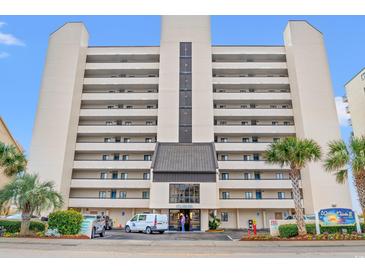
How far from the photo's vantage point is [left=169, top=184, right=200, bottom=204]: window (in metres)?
33.9

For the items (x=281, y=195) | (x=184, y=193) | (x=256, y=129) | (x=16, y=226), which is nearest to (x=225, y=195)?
(x=281, y=195)

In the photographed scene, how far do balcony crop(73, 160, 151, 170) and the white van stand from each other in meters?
10.7

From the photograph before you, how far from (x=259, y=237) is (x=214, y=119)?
25.8 m

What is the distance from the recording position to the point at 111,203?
37.7 m

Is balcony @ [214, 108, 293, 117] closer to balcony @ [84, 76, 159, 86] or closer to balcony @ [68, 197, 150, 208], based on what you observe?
balcony @ [84, 76, 159, 86]

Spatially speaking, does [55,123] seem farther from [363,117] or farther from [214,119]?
[363,117]

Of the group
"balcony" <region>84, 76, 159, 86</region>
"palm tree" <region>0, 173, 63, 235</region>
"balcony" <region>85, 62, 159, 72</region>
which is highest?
"balcony" <region>85, 62, 159, 72</region>

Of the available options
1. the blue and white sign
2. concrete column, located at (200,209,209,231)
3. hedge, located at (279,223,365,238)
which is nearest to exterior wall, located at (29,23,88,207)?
concrete column, located at (200,209,209,231)

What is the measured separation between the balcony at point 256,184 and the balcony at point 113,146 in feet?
39.1

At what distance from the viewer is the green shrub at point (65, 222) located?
20.6m

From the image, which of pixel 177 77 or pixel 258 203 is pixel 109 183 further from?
pixel 258 203

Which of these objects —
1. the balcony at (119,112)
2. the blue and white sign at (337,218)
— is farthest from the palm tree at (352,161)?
the balcony at (119,112)

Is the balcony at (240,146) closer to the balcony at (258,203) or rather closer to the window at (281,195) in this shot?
the window at (281,195)

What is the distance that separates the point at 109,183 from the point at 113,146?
18.1ft
